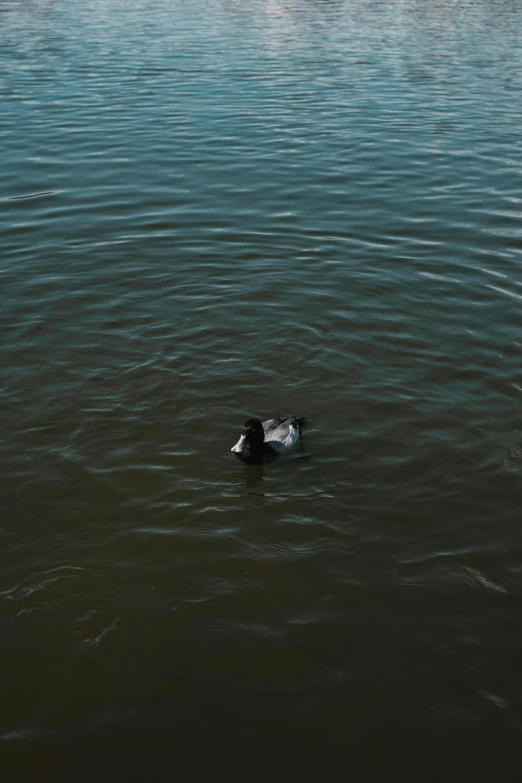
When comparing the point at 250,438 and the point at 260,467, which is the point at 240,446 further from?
the point at 260,467

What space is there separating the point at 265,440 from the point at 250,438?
306 mm

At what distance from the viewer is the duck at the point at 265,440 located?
983 centimetres

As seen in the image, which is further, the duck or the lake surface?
the duck

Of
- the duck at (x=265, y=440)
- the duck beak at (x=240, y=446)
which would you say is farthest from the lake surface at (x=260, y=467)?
the duck beak at (x=240, y=446)

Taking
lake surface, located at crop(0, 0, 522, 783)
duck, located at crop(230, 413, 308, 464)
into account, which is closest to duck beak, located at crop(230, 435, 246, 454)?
duck, located at crop(230, 413, 308, 464)

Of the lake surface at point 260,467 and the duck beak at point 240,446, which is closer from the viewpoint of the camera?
the lake surface at point 260,467

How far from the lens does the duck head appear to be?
32.2ft

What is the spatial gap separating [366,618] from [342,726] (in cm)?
125

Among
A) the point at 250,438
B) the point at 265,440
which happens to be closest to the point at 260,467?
the point at 265,440

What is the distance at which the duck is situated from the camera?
9.83 m

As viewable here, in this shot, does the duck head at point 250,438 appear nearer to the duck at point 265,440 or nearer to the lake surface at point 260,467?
the duck at point 265,440

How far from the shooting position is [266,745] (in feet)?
21.7

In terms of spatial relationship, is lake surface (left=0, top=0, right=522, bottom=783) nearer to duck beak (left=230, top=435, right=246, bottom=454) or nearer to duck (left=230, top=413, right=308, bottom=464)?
duck (left=230, top=413, right=308, bottom=464)

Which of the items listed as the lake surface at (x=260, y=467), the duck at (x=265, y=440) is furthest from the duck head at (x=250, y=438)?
the lake surface at (x=260, y=467)
